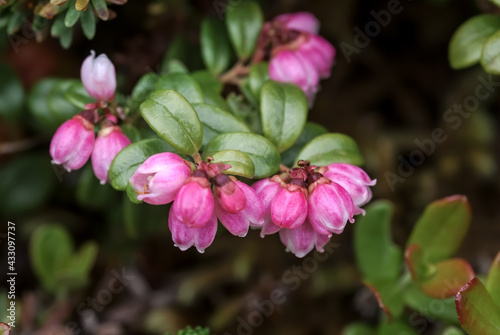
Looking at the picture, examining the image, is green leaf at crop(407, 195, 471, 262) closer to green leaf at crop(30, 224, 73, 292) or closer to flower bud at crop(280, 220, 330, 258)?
flower bud at crop(280, 220, 330, 258)

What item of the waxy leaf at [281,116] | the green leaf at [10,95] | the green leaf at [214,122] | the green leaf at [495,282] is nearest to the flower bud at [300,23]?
the waxy leaf at [281,116]

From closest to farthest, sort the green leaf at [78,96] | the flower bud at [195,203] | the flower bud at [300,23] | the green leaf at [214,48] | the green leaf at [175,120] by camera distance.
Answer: the flower bud at [195,203] < the green leaf at [175,120] < the green leaf at [78,96] < the flower bud at [300,23] < the green leaf at [214,48]

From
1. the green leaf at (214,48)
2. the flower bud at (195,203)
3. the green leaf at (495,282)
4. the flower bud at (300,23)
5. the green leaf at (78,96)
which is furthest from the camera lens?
the green leaf at (214,48)

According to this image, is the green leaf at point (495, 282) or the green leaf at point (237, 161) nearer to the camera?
the green leaf at point (237, 161)

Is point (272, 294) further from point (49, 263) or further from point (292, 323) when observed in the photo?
point (49, 263)

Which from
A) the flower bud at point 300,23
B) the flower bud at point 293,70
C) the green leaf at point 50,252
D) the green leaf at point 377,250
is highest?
the flower bud at point 300,23

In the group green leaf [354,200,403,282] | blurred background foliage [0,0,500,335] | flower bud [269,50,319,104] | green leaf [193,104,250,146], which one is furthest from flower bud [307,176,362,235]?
blurred background foliage [0,0,500,335]

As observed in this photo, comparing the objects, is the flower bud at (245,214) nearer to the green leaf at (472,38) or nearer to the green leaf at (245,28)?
the green leaf at (245,28)

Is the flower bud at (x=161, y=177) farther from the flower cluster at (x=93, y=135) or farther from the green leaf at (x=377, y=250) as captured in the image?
the green leaf at (x=377, y=250)

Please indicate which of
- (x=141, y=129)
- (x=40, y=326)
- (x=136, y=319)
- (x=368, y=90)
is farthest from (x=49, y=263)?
(x=368, y=90)

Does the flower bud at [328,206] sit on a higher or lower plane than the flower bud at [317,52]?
lower
